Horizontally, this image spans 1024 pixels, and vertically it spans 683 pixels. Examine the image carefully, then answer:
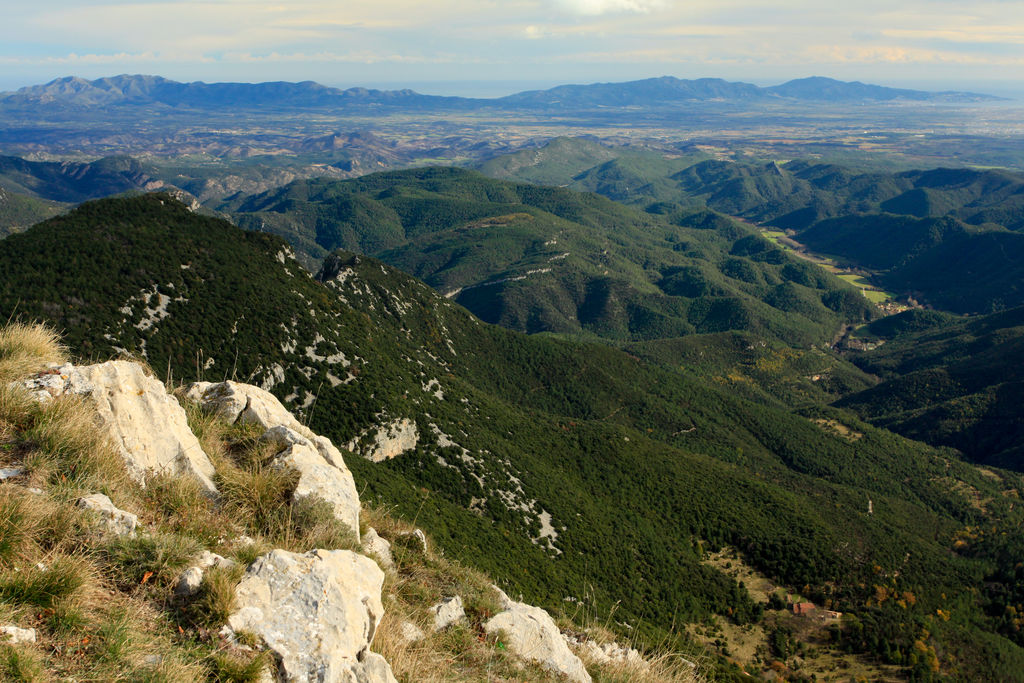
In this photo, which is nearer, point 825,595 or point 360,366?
point 825,595

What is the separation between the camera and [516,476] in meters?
68.1

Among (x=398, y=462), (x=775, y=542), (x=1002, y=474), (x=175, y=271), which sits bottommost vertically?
(x=1002, y=474)

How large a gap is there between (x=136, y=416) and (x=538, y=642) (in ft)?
37.2

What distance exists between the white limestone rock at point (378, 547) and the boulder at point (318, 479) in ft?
2.69

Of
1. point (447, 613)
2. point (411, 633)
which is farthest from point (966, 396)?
point (411, 633)

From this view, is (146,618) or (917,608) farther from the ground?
(146,618)

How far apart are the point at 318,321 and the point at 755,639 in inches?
2494

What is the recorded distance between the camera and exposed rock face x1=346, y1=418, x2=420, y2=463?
6091 cm

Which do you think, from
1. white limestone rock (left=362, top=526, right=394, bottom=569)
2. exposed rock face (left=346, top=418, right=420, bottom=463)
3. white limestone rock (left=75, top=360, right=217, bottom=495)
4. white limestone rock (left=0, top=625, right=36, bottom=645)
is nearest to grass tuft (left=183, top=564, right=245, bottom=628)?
white limestone rock (left=0, top=625, right=36, bottom=645)

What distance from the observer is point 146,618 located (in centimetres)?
887

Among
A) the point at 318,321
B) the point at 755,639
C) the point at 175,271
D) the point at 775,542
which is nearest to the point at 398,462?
the point at 318,321

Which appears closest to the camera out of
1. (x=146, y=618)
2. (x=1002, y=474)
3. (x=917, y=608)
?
(x=146, y=618)

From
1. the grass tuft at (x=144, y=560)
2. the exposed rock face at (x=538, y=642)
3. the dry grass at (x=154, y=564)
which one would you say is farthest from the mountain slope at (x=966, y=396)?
the grass tuft at (x=144, y=560)

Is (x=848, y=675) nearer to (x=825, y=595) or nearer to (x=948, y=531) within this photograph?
(x=825, y=595)
